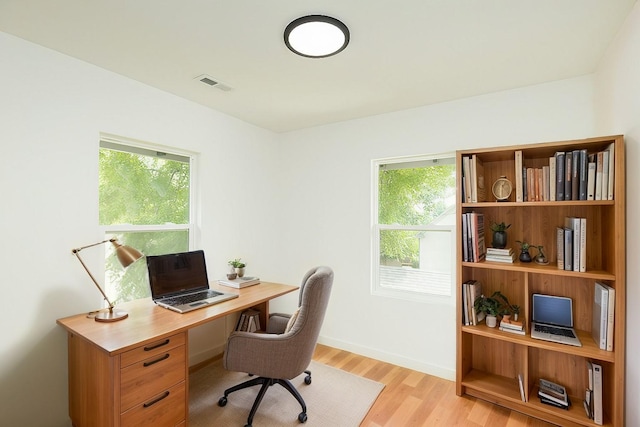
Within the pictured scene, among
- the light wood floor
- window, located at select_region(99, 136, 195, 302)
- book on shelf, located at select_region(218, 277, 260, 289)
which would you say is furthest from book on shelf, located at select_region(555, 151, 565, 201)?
window, located at select_region(99, 136, 195, 302)

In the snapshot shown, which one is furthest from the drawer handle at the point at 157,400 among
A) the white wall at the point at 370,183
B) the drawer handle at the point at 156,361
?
the white wall at the point at 370,183

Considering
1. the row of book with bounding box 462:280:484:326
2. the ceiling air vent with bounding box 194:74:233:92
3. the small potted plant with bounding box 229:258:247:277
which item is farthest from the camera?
the small potted plant with bounding box 229:258:247:277

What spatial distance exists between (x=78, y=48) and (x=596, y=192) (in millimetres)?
3271

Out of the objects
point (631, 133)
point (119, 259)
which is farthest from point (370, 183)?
point (119, 259)

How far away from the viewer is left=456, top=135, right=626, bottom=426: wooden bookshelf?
5.59ft

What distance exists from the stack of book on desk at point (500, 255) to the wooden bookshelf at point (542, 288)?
0.06 metres

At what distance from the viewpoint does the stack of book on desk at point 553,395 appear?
195 cm

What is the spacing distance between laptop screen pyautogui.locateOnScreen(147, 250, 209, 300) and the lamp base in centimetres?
26

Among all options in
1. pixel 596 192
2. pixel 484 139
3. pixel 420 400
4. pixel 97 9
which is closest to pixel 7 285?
pixel 97 9

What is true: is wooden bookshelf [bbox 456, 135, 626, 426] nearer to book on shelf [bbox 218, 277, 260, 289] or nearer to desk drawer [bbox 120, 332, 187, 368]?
book on shelf [bbox 218, 277, 260, 289]

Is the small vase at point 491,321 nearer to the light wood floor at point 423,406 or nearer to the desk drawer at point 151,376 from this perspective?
the light wood floor at point 423,406

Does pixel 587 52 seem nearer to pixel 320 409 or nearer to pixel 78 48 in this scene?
pixel 320 409

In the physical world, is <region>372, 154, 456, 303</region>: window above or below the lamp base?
above

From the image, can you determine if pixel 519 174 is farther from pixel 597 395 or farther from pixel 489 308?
pixel 597 395
